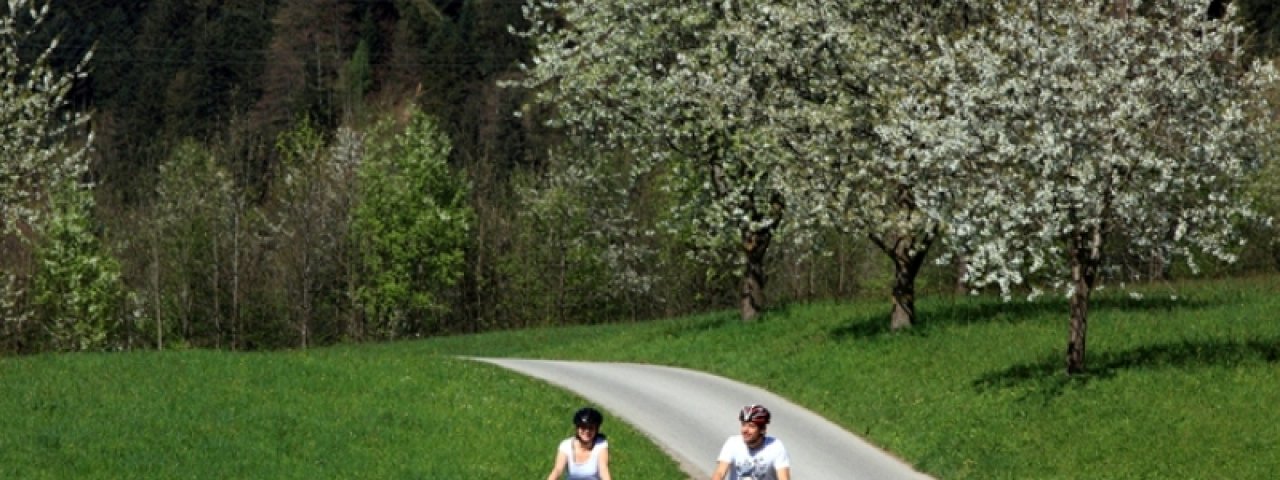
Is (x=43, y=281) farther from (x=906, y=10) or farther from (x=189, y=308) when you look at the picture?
(x=906, y=10)

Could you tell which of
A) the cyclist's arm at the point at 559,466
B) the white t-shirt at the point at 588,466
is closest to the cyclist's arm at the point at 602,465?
the white t-shirt at the point at 588,466

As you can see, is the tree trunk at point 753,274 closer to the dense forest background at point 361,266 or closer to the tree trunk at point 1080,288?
the tree trunk at point 1080,288

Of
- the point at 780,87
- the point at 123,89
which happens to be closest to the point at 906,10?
the point at 780,87

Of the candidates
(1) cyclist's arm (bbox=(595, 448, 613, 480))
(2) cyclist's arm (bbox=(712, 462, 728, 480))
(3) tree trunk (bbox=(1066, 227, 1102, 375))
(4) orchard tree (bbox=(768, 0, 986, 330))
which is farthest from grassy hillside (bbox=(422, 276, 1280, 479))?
(1) cyclist's arm (bbox=(595, 448, 613, 480))

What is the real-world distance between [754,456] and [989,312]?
23.3 meters

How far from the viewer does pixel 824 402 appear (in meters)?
35.4

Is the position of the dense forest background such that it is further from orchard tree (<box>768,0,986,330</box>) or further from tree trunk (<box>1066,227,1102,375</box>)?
tree trunk (<box>1066,227,1102,375</box>)

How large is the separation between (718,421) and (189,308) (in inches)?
2262

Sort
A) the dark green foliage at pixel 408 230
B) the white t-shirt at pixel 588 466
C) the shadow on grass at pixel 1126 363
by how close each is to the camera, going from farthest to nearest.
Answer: the dark green foliage at pixel 408 230, the shadow on grass at pixel 1126 363, the white t-shirt at pixel 588 466

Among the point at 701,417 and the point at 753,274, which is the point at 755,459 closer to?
the point at 701,417

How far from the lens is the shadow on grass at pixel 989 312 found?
38562 millimetres

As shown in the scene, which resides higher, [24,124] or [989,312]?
[24,124]

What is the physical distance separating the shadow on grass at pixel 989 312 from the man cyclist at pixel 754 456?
20.9 metres

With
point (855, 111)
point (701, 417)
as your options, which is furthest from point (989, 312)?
point (701, 417)
